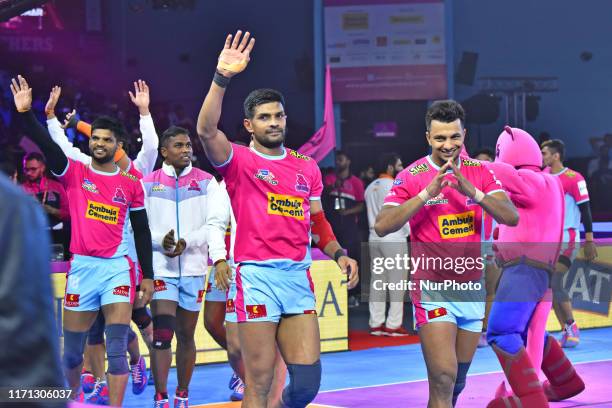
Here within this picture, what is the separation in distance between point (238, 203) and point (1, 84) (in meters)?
14.4

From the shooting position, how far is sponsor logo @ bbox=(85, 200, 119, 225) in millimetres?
7219

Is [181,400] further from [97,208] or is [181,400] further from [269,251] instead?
[269,251]

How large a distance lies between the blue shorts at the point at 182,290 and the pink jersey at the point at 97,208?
78 centimetres

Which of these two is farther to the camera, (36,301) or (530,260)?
(530,260)

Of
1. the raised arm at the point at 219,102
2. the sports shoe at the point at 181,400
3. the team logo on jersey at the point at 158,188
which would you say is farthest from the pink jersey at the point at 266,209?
the sports shoe at the point at 181,400

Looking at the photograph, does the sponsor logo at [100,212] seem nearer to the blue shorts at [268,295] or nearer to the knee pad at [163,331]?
the knee pad at [163,331]

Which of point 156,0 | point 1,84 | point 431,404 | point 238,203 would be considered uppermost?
point 156,0

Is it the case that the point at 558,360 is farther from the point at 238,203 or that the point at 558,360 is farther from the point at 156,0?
the point at 156,0

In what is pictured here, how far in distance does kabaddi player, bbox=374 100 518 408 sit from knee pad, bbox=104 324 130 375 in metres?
2.22

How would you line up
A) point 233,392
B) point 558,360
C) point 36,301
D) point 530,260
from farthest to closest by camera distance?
point 233,392 < point 558,360 < point 530,260 < point 36,301

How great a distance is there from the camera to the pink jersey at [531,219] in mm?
7051

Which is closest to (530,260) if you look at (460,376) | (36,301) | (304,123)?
(460,376)

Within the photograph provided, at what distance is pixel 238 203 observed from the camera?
5801 mm

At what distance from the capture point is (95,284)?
7117 millimetres
